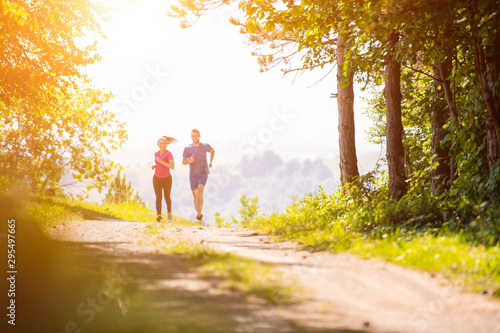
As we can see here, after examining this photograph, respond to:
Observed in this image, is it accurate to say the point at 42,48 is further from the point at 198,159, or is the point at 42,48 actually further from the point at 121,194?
the point at 121,194

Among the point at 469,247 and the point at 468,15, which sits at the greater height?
the point at 468,15

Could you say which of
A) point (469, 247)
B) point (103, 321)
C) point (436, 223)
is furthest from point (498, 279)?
point (103, 321)

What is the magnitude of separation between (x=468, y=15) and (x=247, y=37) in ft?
25.7

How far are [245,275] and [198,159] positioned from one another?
9.85 m

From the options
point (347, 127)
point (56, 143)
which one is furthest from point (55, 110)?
point (347, 127)

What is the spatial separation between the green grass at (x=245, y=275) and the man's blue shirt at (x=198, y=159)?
800 cm

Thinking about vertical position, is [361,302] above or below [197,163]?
below

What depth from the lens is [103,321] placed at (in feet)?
15.1

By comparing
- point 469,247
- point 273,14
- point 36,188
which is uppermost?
point 273,14

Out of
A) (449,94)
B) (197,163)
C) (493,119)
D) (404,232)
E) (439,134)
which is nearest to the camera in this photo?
(404,232)

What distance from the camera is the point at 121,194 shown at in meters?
27.2

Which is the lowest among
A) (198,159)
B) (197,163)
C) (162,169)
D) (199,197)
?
(199,197)

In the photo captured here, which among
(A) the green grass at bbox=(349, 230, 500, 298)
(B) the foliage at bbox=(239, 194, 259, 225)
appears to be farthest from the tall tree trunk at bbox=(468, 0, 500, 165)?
(B) the foliage at bbox=(239, 194, 259, 225)

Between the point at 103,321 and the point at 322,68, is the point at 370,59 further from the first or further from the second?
the point at 103,321
